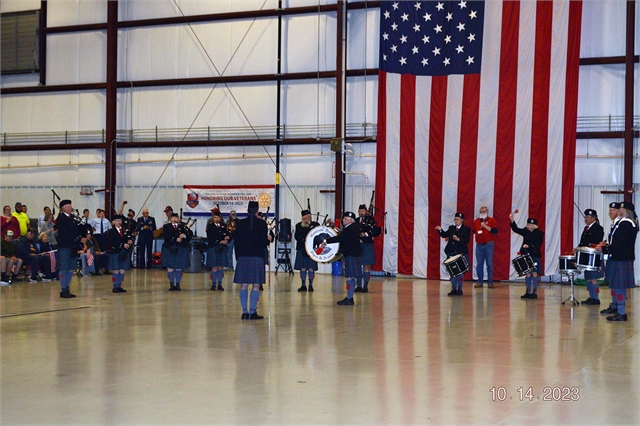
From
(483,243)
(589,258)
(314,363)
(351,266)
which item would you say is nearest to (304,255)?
(351,266)

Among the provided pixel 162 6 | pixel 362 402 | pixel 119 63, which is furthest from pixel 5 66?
pixel 362 402

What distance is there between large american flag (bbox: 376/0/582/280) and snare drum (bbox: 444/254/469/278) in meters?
3.69

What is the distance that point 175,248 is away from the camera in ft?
51.9

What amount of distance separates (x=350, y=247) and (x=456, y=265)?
3300 mm

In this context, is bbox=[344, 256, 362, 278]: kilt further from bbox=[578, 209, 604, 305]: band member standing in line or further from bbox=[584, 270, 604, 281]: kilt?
bbox=[584, 270, 604, 281]: kilt

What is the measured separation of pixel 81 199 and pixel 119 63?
437cm

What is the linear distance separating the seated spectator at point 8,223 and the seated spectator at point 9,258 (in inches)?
8.0

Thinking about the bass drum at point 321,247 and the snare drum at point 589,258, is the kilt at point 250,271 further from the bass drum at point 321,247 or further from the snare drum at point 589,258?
the snare drum at point 589,258

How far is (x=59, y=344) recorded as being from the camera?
8.85 meters

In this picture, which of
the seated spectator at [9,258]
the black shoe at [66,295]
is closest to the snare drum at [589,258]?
the black shoe at [66,295]

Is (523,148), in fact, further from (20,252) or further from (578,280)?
(20,252)

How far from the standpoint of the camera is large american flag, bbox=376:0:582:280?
1834cm

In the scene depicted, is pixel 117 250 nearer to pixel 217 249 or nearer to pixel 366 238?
pixel 217 249

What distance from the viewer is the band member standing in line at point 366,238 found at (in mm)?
15787
